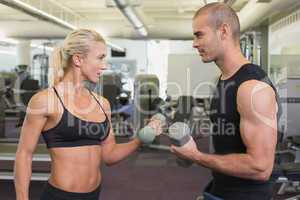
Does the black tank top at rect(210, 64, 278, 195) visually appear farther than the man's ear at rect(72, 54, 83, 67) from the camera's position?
No

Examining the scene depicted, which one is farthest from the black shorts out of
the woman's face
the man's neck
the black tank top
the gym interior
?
the woman's face

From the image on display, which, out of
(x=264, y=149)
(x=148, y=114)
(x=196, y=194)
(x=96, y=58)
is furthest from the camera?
(x=148, y=114)

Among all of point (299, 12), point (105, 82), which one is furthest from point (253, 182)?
point (105, 82)

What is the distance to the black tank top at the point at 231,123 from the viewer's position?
1.47 m

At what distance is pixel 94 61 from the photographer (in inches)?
72.8

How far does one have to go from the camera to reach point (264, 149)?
4.60 ft

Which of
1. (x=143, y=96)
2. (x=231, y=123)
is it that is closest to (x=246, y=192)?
(x=231, y=123)

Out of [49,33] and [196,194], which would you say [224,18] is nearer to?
[196,194]

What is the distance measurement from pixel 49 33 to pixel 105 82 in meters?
3.57

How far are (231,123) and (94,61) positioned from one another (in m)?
0.67

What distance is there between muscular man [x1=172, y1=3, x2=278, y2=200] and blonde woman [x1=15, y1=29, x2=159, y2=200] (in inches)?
17.0

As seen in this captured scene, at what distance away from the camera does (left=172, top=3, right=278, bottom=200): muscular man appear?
1402mm

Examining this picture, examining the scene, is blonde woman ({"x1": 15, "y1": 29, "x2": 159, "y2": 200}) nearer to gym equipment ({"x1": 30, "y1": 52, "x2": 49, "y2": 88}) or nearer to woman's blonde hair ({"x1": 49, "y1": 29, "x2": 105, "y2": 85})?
woman's blonde hair ({"x1": 49, "y1": 29, "x2": 105, "y2": 85})

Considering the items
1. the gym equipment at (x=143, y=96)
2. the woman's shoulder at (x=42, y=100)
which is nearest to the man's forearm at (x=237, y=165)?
the woman's shoulder at (x=42, y=100)
